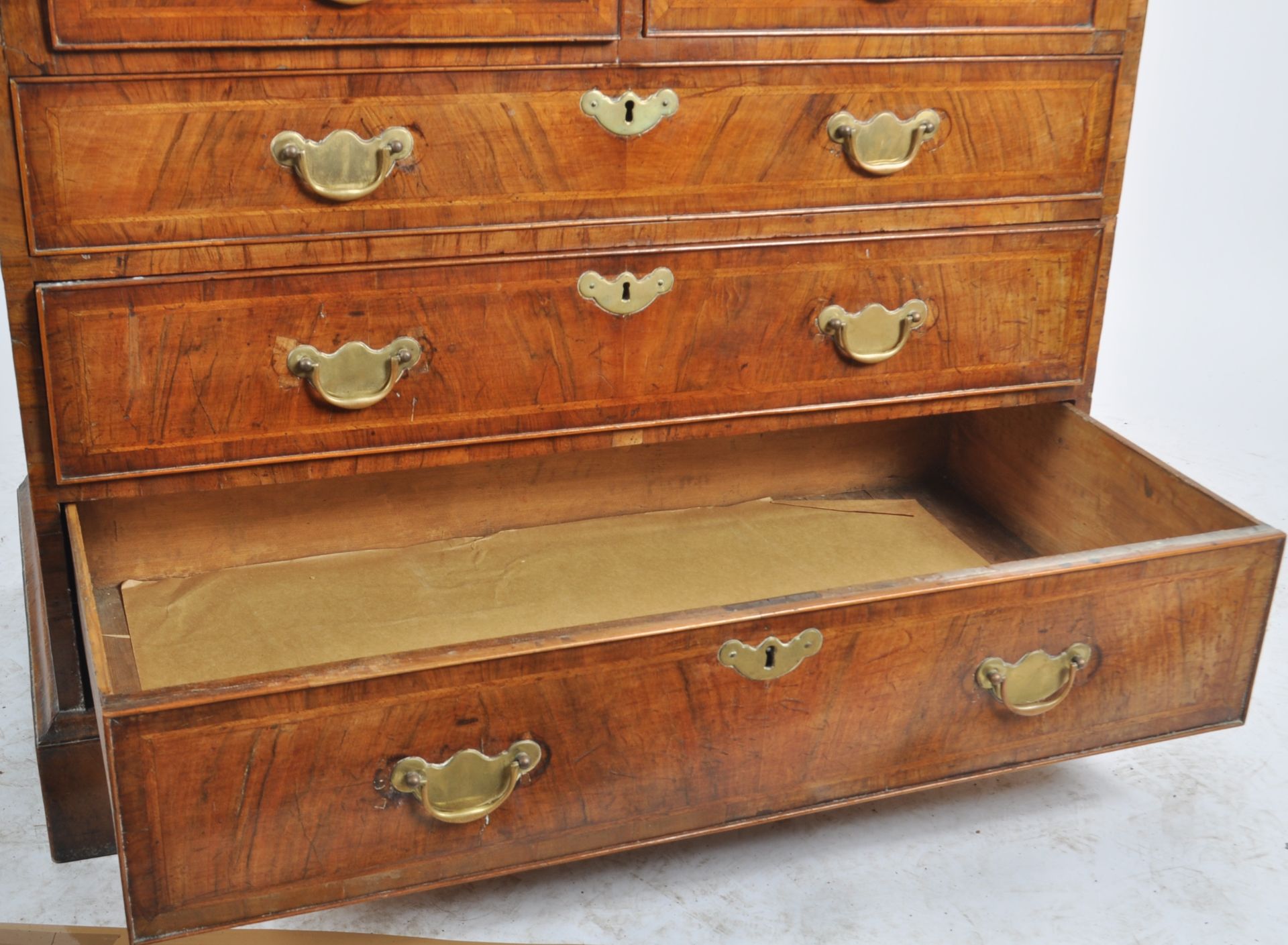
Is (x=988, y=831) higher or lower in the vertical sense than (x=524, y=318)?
lower

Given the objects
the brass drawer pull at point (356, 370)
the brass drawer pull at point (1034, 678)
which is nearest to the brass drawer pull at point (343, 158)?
the brass drawer pull at point (356, 370)

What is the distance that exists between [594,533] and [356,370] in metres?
0.52

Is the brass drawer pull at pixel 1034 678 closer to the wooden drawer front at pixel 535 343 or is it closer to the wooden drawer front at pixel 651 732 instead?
the wooden drawer front at pixel 651 732

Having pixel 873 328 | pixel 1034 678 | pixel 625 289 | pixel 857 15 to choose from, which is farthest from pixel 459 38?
pixel 1034 678

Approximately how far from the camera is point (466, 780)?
4.31ft

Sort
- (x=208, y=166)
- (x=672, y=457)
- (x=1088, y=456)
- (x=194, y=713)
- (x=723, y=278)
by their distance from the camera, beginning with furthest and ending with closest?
(x=672, y=457) < (x=1088, y=456) < (x=723, y=278) < (x=208, y=166) < (x=194, y=713)

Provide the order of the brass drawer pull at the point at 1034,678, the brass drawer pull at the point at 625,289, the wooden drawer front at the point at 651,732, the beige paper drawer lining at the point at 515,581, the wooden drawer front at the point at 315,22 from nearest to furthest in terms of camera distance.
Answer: the wooden drawer front at the point at 651,732 < the wooden drawer front at the point at 315,22 < the brass drawer pull at the point at 1034,678 < the brass drawer pull at the point at 625,289 < the beige paper drawer lining at the point at 515,581

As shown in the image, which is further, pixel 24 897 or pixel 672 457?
pixel 672 457

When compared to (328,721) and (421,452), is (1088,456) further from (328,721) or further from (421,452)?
(328,721)

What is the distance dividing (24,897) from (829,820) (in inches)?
32.9

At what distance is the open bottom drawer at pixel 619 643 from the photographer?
1252 mm

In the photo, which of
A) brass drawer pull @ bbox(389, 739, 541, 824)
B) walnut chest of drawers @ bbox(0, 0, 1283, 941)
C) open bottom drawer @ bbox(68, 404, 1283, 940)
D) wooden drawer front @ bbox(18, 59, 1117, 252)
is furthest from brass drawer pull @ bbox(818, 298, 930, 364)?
brass drawer pull @ bbox(389, 739, 541, 824)

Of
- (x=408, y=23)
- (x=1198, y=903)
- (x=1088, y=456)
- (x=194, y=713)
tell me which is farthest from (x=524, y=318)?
(x=1198, y=903)

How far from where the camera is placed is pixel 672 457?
2.02m
